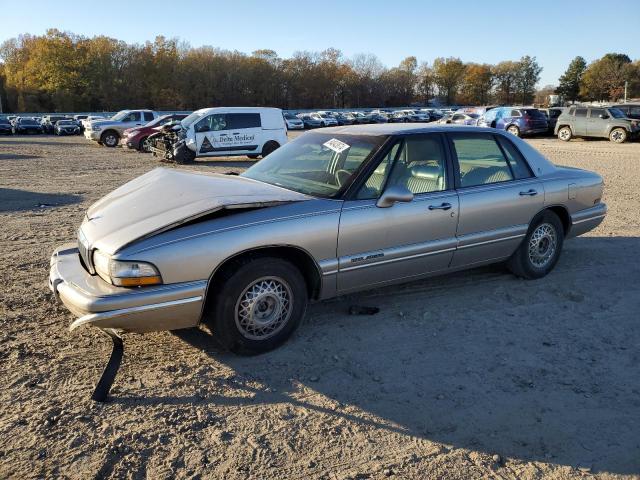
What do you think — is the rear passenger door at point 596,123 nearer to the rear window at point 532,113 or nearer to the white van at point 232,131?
the rear window at point 532,113

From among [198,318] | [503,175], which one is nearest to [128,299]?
[198,318]

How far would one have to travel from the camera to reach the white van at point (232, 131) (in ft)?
57.2

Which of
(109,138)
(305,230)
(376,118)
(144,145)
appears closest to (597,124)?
(144,145)

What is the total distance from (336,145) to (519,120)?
26873mm

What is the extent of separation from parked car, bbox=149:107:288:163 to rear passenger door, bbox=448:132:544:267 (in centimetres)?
1256

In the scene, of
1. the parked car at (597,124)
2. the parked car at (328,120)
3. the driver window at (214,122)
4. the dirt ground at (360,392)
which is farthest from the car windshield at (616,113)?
the parked car at (328,120)

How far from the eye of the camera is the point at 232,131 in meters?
17.8

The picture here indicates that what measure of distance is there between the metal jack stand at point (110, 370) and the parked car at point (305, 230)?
33 cm

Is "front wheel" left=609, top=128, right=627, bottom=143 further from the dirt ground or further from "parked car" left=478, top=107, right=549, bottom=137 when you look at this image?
the dirt ground

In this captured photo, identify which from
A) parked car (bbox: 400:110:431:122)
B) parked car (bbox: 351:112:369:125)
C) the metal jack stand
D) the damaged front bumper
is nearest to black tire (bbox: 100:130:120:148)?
the damaged front bumper

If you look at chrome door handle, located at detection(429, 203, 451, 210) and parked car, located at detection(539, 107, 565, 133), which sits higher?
parked car, located at detection(539, 107, 565, 133)

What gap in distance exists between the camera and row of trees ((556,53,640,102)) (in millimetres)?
84000

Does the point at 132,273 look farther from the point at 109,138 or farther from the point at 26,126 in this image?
the point at 26,126

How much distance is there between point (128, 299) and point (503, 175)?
3617 millimetres
